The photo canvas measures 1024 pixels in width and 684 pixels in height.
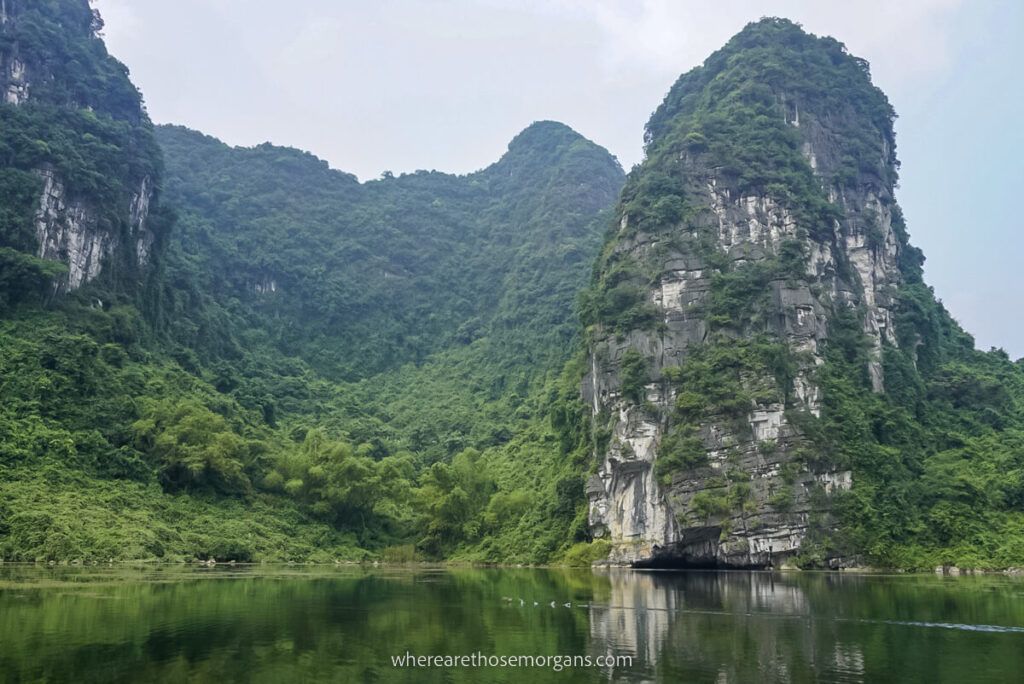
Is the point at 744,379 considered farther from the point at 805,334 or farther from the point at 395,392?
the point at 395,392

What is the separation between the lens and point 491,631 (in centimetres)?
2045

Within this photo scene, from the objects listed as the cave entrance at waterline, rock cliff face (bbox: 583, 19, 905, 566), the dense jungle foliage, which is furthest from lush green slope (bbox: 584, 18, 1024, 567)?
the cave entrance at waterline

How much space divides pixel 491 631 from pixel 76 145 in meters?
70.1

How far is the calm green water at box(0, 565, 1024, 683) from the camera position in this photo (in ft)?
48.0

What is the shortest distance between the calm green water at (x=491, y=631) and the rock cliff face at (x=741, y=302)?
17.8 metres

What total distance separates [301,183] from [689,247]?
104m

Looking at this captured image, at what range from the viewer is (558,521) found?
64.3 m

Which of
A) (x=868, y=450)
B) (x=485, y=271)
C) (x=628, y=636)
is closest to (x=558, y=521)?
(x=868, y=450)

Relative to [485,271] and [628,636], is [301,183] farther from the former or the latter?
[628,636]

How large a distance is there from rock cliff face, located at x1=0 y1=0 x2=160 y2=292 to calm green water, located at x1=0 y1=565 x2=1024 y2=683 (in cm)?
4546

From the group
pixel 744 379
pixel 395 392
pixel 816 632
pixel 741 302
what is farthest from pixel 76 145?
pixel 816 632

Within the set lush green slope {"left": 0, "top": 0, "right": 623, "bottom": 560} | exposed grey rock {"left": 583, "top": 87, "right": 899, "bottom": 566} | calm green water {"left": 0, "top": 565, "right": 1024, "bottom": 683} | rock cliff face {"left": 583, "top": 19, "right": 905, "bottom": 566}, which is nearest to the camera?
calm green water {"left": 0, "top": 565, "right": 1024, "bottom": 683}

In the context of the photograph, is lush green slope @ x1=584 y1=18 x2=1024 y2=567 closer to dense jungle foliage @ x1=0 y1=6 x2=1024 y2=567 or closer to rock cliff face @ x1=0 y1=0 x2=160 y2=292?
dense jungle foliage @ x1=0 y1=6 x2=1024 y2=567

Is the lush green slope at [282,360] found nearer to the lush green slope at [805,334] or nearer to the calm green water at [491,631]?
the lush green slope at [805,334]
